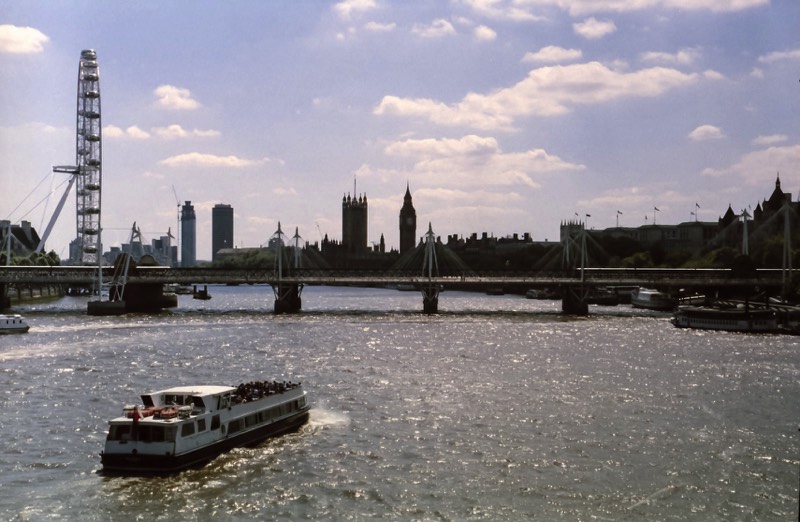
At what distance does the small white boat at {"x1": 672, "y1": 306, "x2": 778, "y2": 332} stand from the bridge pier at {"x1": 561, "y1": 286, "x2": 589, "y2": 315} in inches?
1007

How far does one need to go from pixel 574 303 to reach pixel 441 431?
102 meters

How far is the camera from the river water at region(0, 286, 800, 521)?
1458 inches

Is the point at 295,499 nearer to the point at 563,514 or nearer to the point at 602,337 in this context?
the point at 563,514

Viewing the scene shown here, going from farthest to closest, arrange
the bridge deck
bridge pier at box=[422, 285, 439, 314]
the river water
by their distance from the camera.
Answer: bridge pier at box=[422, 285, 439, 314]
the bridge deck
the river water

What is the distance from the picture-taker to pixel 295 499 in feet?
123

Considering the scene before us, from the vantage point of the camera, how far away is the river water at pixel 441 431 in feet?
121

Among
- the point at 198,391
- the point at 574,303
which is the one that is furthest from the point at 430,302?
the point at 198,391

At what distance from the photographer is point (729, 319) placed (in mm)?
114312

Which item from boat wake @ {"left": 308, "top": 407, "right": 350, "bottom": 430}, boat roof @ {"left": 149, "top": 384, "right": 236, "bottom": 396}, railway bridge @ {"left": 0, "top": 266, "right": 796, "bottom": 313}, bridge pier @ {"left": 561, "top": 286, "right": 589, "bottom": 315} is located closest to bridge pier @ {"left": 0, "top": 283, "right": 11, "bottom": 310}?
railway bridge @ {"left": 0, "top": 266, "right": 796, "bottom": 313}

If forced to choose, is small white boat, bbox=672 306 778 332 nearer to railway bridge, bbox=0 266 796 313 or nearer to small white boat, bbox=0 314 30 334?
railway bridge, bbox=0 266 796 313

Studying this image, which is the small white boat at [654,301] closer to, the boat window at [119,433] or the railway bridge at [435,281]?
the railway bridge at [435,281]

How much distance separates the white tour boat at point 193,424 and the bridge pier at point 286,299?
95.3m

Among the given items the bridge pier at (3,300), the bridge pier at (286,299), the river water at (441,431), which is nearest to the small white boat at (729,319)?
the river water at (441,431)

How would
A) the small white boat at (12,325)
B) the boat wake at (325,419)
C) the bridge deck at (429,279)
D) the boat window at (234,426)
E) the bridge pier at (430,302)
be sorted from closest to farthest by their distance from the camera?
the boat window at (234,426) < the boat wake at (325,419) < the small white boat at (12,325) < the bridge deck at (429,279) < the bridge pier at (430,302)
